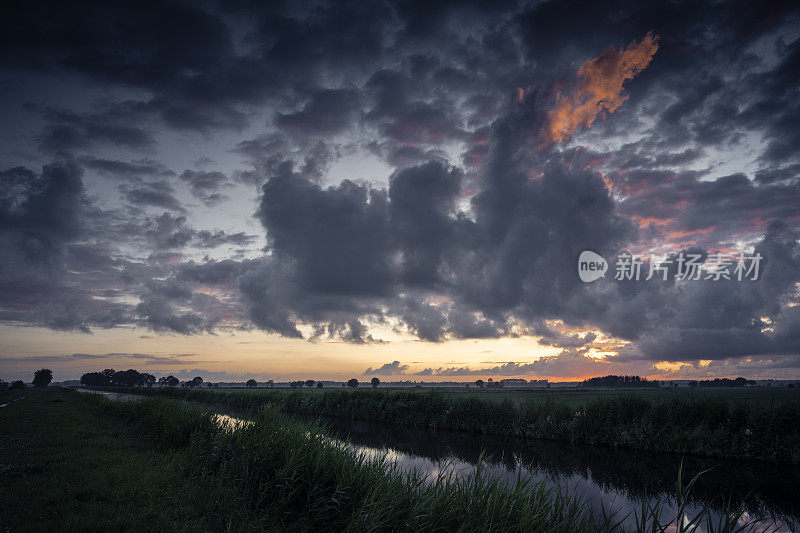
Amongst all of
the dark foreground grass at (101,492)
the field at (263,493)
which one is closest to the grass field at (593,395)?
the field at (263,493)

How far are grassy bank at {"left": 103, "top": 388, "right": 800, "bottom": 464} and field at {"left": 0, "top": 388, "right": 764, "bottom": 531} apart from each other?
89.7 inches

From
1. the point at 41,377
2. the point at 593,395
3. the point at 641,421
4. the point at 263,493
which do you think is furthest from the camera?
the point at 41,377

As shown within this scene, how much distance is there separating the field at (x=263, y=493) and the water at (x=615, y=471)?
3.47ft

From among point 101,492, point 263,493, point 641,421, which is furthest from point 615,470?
point 101,492

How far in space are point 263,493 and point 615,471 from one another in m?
14.9

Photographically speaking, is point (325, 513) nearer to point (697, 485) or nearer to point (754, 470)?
point (697, 485)

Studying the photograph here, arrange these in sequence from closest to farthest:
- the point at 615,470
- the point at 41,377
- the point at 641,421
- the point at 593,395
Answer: the point at 615,470 < the point at 641,421 < the point at 593,395 < the point at 41,377

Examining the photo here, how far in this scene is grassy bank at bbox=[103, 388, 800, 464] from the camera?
17.4 metres

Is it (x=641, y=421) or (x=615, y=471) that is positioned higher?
(x=641, y=421)

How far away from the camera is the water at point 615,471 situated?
40.3 feet

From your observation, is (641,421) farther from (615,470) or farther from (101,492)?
(101,492)

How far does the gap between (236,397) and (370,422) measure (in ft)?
116

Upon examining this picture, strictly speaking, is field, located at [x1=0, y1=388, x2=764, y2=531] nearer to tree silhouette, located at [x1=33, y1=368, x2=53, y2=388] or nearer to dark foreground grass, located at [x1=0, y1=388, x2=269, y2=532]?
dark foreground grass, located at [x1=0, y1=388, x2=269, y2=532]

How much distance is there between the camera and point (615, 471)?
54.6 ft
